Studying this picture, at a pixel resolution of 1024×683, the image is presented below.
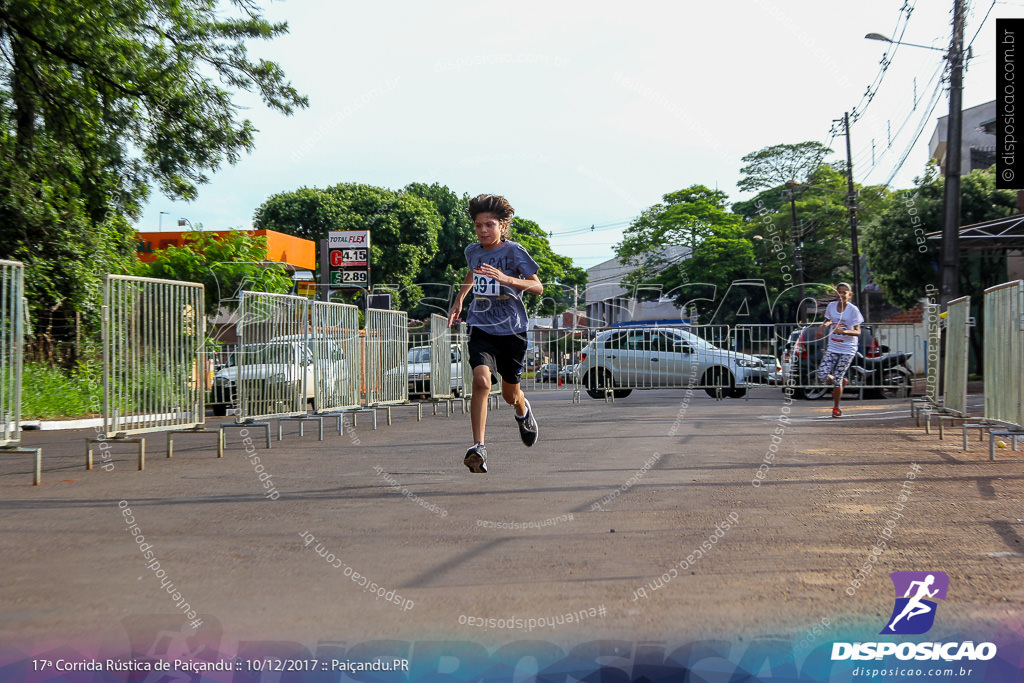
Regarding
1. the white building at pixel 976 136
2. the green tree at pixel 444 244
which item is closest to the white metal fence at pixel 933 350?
the white building at pixel 976 136

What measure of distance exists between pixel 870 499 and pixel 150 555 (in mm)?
4348

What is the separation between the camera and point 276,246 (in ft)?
115

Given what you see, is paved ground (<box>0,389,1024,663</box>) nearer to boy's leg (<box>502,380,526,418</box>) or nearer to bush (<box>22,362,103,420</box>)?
boy's leg (<box>502,380,526,418</box>)

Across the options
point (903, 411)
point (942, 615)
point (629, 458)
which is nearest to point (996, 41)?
point (903, 411)

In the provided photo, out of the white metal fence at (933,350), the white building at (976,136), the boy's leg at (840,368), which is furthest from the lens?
the white building at (976,136)

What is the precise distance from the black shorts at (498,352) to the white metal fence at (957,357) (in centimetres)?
607

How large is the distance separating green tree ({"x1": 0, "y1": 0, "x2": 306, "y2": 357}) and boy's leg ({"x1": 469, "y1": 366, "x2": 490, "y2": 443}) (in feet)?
40.7

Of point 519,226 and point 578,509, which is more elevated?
point 519,226

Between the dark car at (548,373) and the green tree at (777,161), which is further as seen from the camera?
the green tree at (777,161)

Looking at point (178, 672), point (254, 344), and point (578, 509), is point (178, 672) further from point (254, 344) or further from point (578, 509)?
point (254, 344)

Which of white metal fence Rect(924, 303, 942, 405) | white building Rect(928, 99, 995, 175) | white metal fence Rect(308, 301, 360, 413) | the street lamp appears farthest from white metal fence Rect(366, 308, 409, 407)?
white building Rect(928, 99, 995, 175)

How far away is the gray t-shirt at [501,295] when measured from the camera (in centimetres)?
681

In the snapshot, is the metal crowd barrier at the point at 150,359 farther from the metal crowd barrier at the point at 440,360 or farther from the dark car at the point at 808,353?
the dark car at the point at 808,353

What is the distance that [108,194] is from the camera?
61.0 feet
